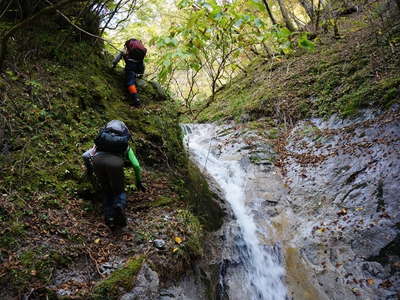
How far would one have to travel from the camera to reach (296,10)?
19.8 metres

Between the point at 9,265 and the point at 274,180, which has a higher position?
the point at 9,265

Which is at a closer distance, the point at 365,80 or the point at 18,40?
the point at 18,40

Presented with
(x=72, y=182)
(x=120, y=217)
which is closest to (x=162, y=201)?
(x=120, y=217)

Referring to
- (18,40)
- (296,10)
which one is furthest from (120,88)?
(296,10)

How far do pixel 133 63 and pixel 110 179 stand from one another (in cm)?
346

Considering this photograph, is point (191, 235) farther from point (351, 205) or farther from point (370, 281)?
point (351, 205)

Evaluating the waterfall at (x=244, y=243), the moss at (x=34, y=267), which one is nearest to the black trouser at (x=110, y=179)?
the moss at (x=34, y=267)

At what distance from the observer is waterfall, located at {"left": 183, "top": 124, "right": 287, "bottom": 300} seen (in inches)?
213

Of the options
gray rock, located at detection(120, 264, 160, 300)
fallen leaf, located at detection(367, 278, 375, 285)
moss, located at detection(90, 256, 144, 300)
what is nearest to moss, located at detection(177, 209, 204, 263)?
gray rock, located at detection(120, 264, 160, 300)

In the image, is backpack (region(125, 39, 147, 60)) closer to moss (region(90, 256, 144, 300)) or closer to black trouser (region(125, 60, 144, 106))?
black trouser (region(125, 60, 144, 106))

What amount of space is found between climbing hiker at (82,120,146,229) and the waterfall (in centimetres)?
224

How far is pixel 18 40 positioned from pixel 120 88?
214 centimetres

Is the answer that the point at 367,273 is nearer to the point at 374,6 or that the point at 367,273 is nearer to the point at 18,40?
the point at 18,40

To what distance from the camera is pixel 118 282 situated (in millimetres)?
3613
